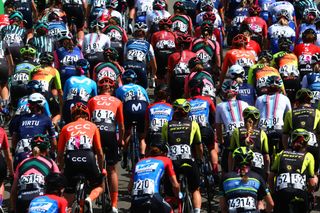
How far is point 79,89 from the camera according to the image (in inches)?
901

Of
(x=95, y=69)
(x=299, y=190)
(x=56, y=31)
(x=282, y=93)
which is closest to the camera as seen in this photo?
(x=299, y=190)

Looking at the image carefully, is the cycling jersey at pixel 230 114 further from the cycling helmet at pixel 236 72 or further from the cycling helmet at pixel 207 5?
the cycling helmet at pixel 207 5

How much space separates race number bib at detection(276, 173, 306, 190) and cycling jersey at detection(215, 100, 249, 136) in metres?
2.63

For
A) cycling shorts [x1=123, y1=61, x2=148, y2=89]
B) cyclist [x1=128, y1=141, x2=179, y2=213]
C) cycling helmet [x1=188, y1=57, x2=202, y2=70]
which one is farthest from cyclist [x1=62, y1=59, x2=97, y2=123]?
cyclist [x1=128, y1=141, x2=179, y2=213]

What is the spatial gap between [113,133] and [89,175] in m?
1.70

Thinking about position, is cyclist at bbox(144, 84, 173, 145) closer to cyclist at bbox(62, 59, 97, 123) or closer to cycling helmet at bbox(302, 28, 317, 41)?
cyclist at bbox(62, 59, 97, 123)

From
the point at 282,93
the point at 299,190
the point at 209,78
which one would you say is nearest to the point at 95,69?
the point at 209,78

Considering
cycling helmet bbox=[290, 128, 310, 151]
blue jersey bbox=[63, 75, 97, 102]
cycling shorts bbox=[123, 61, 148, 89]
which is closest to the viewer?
cycling helmet bbox=[290, 128, 310, 151]

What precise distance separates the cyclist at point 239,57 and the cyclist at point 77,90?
3094 mm

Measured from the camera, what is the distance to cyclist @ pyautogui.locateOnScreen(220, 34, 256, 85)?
25000 mm

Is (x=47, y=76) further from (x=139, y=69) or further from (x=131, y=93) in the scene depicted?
(x=139, y=69)

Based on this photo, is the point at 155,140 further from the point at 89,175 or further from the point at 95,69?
the point at 95,69

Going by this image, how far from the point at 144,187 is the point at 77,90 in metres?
5.14

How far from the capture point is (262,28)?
92.0 ft
